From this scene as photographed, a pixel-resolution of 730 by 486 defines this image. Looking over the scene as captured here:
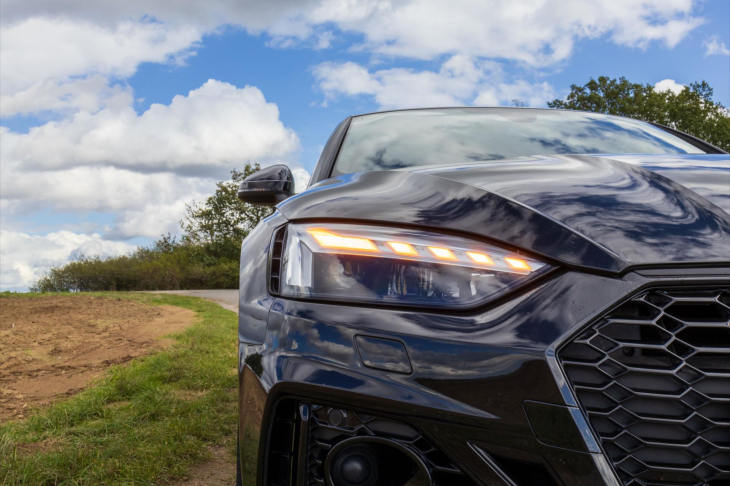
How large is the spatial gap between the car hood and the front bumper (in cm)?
7

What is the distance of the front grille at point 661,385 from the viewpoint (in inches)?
40.4

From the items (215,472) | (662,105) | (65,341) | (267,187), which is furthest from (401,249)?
(662,105)

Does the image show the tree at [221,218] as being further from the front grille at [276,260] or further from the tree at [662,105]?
the front grille at [276,260]

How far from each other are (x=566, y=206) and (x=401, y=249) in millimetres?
366

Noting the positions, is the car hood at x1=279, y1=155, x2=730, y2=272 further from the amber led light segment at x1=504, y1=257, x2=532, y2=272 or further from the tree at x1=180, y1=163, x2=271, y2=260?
the tree at x1=180, y1=163, x2=271, y2=260

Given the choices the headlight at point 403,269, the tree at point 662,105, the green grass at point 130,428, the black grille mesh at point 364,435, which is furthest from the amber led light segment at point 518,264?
the tree at point 662,105

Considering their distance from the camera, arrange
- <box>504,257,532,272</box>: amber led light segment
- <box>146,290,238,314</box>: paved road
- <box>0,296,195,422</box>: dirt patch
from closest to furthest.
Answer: <box>504,257,532,272</box>: amber led light segment → <box>0,296,195,422</box>: dirt patch → <box>146,290,238,314</box>: paved road

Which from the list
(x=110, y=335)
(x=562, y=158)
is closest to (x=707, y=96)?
(x=110, y=335)

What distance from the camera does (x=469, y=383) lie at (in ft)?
3.52

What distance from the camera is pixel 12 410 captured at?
3.99 m

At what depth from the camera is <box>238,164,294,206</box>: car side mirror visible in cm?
244

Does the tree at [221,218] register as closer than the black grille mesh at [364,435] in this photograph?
No

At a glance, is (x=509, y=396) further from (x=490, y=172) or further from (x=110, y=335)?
(x=110, y=335)

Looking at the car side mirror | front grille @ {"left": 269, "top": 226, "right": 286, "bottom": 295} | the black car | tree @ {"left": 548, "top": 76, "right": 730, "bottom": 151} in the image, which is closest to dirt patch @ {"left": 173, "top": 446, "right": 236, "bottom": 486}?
the car side mirror
